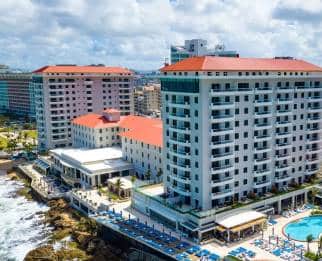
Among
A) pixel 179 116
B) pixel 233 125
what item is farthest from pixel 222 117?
pixel 179 116

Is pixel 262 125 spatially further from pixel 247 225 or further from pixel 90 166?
pixel 90 166

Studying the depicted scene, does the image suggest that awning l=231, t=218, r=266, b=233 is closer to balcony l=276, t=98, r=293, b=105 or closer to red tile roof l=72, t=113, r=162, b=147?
balcony l=276, t=98, r=293, b=105

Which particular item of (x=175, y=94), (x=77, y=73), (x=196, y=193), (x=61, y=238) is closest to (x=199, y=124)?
(x=175, y=94)

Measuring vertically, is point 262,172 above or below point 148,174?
above

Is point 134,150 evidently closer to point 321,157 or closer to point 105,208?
point 105,208

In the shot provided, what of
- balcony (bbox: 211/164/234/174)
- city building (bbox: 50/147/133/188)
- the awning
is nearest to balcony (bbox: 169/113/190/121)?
balcony (bbox: 211/164/234/174)

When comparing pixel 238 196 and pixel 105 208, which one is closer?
pixel 238 196

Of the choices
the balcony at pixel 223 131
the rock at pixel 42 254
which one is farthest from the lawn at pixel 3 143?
the balcony at pixel 223 131
